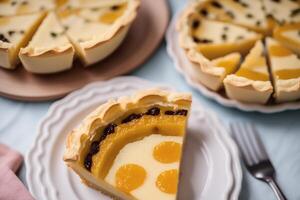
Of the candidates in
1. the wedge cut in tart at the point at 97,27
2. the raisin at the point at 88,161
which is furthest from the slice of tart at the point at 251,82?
the raisin at the point at 88,161

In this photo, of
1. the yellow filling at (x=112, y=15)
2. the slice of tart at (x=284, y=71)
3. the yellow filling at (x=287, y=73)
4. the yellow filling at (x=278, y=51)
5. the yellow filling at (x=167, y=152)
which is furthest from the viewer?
the yellow filling at (x=112, y=15)

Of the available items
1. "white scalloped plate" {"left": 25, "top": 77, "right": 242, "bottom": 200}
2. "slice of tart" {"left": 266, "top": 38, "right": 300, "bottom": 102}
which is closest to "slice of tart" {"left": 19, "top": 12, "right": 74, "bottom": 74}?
"white scalloped plate" {"left": 25, "top": 77, "right": 242, "bottom": 200}

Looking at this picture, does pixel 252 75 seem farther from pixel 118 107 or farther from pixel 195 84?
pixel 118 107

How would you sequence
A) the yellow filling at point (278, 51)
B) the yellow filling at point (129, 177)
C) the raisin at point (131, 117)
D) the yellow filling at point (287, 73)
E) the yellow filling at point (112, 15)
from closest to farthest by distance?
the yellow filling at point (129, 177), the raisin at point (131, 117), the yellow filling at point (287, 73), the yellow filling at point (278, 51), the yellow filling at point (112, 15)

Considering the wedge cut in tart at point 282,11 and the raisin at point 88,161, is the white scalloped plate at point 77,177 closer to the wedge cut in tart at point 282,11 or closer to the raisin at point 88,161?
the raisin at point 88,161

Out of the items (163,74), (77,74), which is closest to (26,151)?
(77,74)

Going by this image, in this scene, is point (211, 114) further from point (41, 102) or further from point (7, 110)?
point (7, 110)
